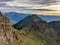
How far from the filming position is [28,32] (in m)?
22.1

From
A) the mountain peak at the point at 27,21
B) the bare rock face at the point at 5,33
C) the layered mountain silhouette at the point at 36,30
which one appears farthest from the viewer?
the bare rock face at the point at 5,33

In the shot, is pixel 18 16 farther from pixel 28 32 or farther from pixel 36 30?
pixel 36 30

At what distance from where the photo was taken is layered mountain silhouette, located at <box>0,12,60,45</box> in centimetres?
2148

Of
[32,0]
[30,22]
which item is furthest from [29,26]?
[32,0]

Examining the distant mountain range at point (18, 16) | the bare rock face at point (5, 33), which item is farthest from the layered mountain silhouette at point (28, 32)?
the distant mountain range at point (18, 16)

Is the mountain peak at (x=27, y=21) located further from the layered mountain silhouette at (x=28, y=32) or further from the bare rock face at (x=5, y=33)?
the bare rock face at (x=5, y=33)

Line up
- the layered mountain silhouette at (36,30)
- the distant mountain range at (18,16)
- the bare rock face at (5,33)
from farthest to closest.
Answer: the bare rock face at (5,33)
the layered mountain silhouette at (36,30)
the distant mountain range at (18,16)

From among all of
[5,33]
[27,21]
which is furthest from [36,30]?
[5,33]

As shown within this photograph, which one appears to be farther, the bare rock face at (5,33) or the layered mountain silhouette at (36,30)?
the bare rock face at (5,33)

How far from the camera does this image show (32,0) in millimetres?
21281

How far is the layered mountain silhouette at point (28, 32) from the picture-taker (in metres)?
21.5

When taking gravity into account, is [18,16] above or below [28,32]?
above

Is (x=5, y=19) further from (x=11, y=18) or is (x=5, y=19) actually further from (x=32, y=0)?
(x=32, y=0)

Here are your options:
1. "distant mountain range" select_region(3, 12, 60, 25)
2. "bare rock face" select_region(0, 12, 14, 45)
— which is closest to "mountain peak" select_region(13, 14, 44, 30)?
"distant mountain range" select_region(3, 12, 60, 25)
